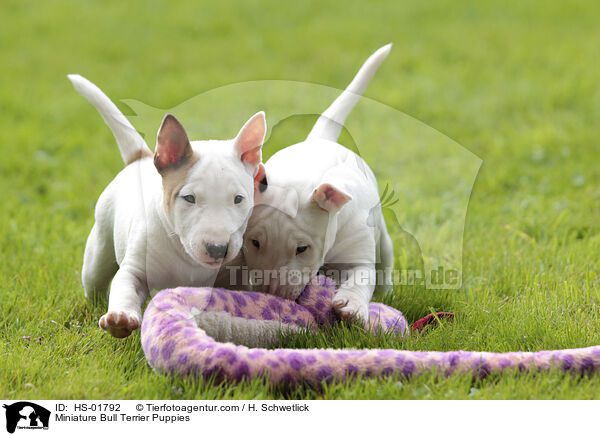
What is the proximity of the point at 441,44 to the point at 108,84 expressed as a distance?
434 centimetres

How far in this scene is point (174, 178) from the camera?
2939mm

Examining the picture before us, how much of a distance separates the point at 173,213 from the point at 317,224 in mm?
664

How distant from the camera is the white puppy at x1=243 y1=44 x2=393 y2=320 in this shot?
10.5ft

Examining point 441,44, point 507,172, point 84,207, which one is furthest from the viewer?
point 441,44

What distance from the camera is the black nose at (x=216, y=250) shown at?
277 cm

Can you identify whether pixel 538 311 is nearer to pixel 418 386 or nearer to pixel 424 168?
pixel 418 386

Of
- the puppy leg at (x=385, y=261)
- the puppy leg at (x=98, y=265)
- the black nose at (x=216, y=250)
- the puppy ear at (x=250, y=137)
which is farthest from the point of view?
the puppy leg at (x=385, y=261)

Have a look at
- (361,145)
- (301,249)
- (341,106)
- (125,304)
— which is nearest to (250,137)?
(301,249)

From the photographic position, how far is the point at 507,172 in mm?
6449

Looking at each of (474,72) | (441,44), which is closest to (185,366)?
(474,72)

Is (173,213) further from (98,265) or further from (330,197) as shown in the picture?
(98,265)

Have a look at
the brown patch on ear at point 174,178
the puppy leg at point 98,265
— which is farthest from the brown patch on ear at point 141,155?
the brown patch on ear at point 174,178

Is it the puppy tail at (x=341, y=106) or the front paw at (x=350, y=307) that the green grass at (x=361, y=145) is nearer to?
the front paw at (x=350, y=307)
